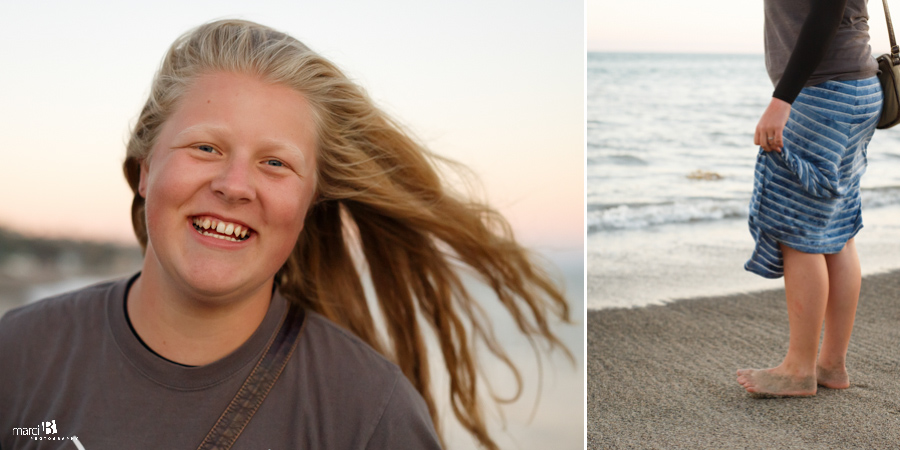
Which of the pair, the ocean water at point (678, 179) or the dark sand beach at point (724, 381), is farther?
the ocean water at point (678, 179)

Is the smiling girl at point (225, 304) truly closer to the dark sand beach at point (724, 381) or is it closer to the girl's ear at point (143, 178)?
the girl's ear at point (143, 178)

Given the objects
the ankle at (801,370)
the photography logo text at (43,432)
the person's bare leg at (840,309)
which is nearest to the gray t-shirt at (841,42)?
the person's bare leg at (840,309)

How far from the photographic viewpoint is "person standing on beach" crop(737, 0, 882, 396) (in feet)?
6.47

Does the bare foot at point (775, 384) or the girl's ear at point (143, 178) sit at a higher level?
the girl's ear at point (143, 178)

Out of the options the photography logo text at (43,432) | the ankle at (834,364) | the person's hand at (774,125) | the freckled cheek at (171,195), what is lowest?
the ankle at (834,364)

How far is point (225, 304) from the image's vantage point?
1.48m

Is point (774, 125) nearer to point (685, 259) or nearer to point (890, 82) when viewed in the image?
point (890, 82)

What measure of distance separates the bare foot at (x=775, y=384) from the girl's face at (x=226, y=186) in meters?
1.45

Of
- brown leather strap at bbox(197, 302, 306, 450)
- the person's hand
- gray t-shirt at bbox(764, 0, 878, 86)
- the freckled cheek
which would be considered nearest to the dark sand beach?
the person's hand

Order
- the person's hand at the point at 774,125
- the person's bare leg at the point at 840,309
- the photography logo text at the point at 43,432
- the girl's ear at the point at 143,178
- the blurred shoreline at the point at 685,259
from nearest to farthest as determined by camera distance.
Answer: the photography logo text at the point at 43,432 → the girl's ear at the point at 143,178 → the person's hand at the point at 774,125 → the person's bare leg at the point at 840,309 → the blurred shoreline at the point at 685,259

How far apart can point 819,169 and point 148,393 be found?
1.76 metres

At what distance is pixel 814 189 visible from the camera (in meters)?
2.00

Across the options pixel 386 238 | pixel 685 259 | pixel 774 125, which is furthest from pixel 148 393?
pixel 685 259

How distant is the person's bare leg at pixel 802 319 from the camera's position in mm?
2029
